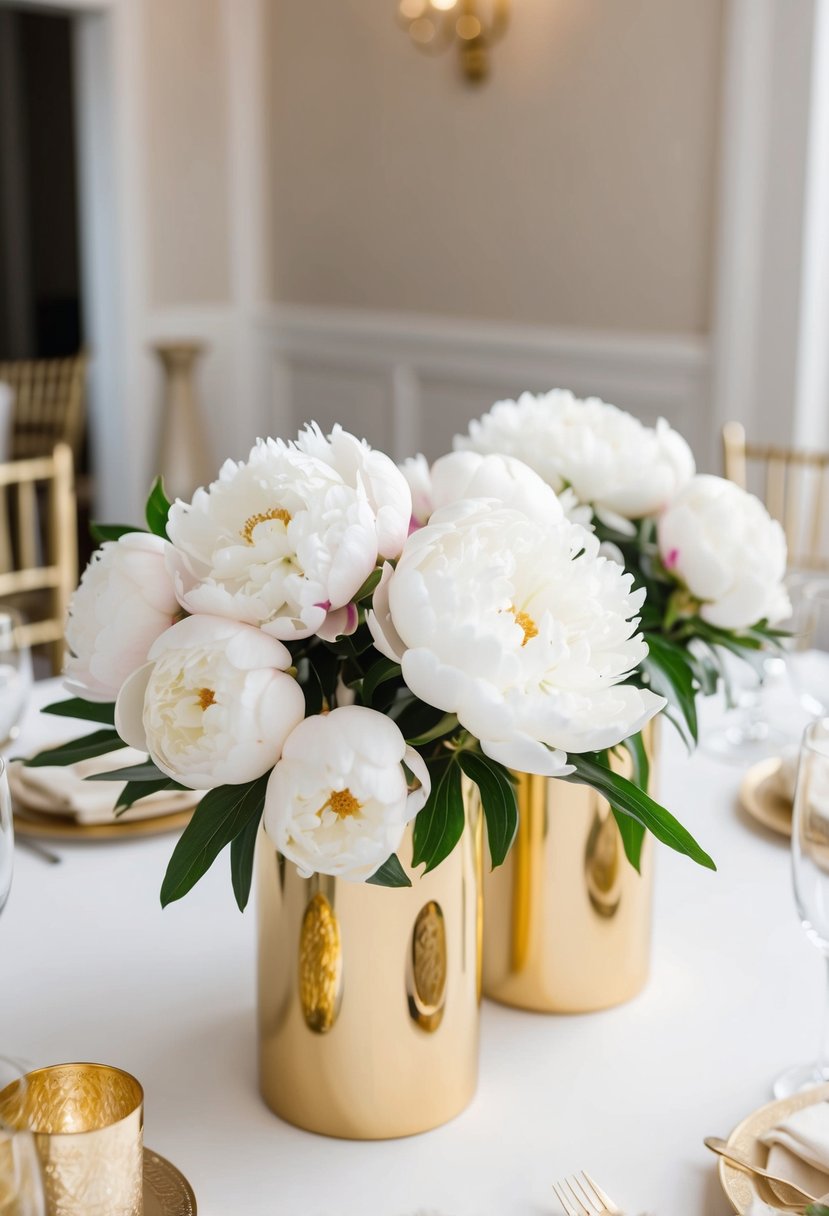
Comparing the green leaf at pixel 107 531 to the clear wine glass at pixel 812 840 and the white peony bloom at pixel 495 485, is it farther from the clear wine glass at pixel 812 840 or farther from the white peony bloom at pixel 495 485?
the clear wine glass at pixel 812 840

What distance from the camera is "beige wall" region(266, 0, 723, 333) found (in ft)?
11.4

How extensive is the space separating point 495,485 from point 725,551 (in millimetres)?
205

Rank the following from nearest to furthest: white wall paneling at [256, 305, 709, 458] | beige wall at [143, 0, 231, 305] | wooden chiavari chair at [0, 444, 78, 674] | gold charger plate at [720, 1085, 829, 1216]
A: gold charger plate at [720, 1085, 829, 1216] → wooden chiavari chair at [0, 444, 78, 674] → white wall paneling at [256, 305, 709, 458] → beige wall at [143, 0, 231, 305]

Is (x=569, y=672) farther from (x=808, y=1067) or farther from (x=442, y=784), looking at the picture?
(x=808, y=1067)

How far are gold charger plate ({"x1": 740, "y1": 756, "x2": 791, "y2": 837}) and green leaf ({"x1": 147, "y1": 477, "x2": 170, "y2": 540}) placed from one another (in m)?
0.66

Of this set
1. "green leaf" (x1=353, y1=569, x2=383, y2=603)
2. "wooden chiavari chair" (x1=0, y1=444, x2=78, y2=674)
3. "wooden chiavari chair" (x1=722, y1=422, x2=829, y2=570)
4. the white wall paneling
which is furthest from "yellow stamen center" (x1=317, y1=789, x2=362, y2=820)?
the white wall paneling

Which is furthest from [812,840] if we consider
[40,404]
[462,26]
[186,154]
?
[40,404]

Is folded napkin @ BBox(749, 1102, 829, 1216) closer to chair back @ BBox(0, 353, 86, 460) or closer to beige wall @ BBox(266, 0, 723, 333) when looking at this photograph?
beige wall @ BBox(266, 0, 723, 333)

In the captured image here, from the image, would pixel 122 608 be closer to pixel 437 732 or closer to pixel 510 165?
pixel 437 732

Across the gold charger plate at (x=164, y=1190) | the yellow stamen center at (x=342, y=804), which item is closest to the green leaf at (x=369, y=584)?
the yellow stamen center at (x=342, y=804)

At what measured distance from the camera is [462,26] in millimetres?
3760

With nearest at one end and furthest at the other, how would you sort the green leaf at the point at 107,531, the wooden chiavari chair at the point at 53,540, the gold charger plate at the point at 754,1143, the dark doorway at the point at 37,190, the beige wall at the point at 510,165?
the gold charger plate at the point at 754,1143 < the green leaf at the point at 107,531 < the wooden chiavari chair at the point at 53,540 < the beige wall at the point at 510,165 < the dark doorway at the point at 37,190

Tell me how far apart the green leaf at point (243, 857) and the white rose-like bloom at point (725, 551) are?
0.36 m

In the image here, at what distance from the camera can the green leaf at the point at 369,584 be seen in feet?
2.17
